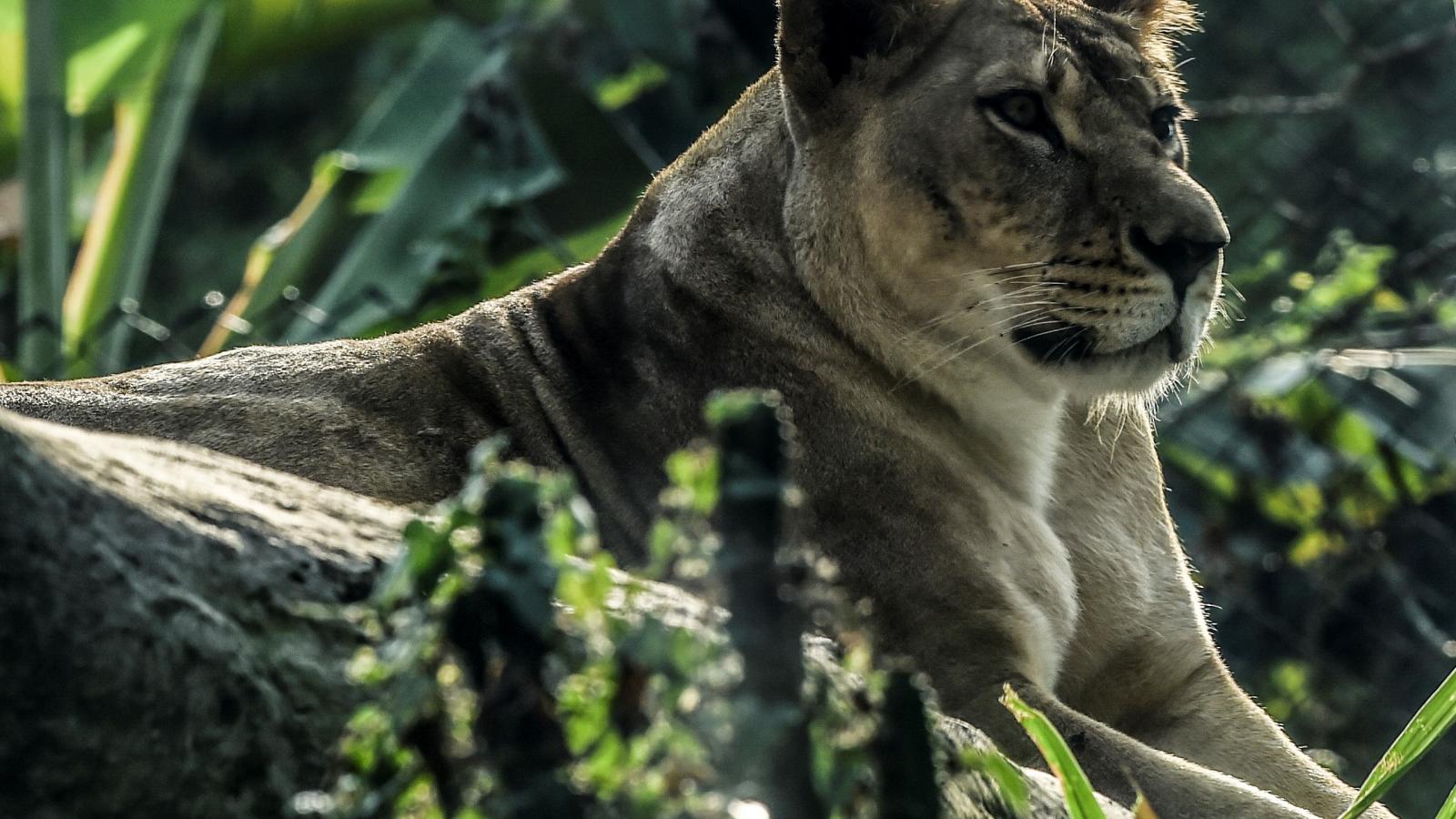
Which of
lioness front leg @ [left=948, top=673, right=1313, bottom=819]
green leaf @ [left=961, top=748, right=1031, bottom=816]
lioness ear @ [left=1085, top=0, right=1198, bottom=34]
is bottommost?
lioness front leg @ [left=948, top=673, right=1313, bottom=819]

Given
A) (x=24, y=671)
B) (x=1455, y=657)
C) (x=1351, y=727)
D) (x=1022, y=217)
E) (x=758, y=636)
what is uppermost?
(x=758, y=636)

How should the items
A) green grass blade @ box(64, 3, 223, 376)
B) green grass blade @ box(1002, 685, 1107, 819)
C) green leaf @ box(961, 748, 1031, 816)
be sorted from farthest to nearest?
green grass blade @ box(64, 3, 223, 376) → green grass blade @ box(1002, 685, 1107, 819) → green leaf @ box(961, 748, 1031, 816)

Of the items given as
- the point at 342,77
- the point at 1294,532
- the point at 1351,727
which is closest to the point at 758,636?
the point at 1351,727

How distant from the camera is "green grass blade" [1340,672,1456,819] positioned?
198 cm

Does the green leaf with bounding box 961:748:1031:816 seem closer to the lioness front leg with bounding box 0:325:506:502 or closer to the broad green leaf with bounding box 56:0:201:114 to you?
the lioness front leg with bounding box 0:325:506:502

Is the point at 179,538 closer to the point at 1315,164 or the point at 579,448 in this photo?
the point at 579,448

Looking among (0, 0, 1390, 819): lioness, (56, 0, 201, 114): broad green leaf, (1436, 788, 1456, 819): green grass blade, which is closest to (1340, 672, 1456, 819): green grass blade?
(1436, 788, 1456, 819): green grass blade

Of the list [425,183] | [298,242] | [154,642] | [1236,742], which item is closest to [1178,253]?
[1236,742]

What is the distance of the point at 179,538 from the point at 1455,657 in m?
5.18

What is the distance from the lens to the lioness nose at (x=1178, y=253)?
10.0 feet

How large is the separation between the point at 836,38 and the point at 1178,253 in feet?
Result: 2.40

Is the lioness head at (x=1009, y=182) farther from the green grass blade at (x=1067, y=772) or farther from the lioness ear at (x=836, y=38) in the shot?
the green grass blade at (x=1067, y=772)

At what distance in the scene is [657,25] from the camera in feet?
22.9

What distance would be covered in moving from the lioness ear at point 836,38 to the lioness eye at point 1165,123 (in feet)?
1.50
